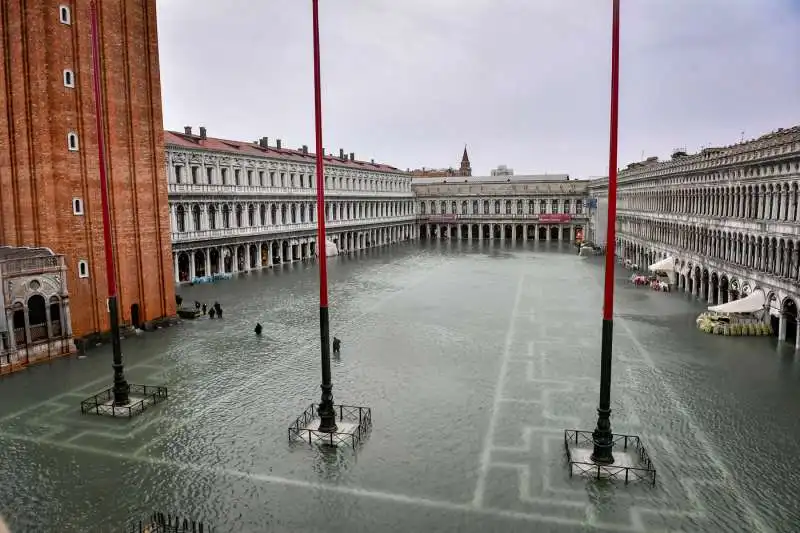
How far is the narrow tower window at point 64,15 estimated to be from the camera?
1266 inches

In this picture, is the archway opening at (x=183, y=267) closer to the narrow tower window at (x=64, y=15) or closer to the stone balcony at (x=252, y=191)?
the stone balcony at (x=252, y=191)

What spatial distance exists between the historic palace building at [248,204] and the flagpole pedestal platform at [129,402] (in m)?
33.2

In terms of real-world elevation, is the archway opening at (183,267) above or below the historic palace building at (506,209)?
below

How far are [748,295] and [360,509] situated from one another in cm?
3175

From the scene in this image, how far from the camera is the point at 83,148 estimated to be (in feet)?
110

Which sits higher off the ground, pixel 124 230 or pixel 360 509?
pixel 124 230

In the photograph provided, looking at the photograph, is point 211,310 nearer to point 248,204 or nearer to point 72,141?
point 72,141

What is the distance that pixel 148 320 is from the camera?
38.2m

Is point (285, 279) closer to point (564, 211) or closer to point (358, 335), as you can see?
point (358, 335)

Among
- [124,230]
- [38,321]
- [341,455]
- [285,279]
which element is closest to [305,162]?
[285,279]

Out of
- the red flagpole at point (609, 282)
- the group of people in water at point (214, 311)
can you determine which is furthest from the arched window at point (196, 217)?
the red flagpole at point (609, 282)

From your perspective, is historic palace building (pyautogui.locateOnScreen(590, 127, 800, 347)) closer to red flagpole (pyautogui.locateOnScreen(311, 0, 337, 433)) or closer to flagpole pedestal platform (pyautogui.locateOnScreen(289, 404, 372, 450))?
flagpole pedestal platform (pyautogui.locateOnScreen(289, 404, 372, 450))

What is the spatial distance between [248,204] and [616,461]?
187 feet

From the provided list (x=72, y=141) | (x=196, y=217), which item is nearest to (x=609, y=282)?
(x=72, y=141)
